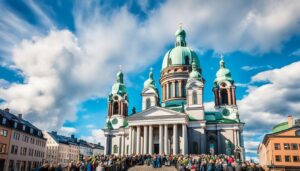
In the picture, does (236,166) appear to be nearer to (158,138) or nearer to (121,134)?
(158,138)

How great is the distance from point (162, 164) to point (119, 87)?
3240 centimetres

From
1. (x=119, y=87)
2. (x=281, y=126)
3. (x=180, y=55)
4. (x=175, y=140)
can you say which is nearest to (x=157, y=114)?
(x=175, y=140)

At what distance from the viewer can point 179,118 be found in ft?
141

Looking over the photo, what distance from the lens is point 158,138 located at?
46250 millimetres

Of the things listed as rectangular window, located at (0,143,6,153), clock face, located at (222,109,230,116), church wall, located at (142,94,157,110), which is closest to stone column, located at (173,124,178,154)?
church wall, located at (142,94,157,110)

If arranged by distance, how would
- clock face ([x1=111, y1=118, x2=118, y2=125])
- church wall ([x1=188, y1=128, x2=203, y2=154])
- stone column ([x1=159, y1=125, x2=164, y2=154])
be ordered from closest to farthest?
stone column ([x1=159, y1=125, x2=164, y2=154]) → church wall ([x1=188, y1=128, x2=203, y2=154]) → clock face ([x1=111, y1=118, x2=118, y2=125])

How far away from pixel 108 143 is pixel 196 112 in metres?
20.8

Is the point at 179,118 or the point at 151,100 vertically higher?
the point at 151,100

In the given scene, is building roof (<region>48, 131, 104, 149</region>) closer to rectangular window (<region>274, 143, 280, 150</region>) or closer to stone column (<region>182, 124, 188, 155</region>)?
stone column (<region>182, 124, 188, 155</region>)

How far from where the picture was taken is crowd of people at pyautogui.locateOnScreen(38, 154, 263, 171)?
1788cm

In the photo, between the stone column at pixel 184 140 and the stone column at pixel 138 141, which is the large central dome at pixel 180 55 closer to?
the stone column at pixel 184 140

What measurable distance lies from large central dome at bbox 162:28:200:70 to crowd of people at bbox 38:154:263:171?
101 ft

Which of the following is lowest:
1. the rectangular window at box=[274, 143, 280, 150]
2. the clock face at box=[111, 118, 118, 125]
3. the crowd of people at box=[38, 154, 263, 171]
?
the crowd of people at box=[38, 154, 263, 171]

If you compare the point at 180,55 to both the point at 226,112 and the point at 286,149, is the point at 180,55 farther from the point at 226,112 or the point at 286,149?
the point at 286,149
